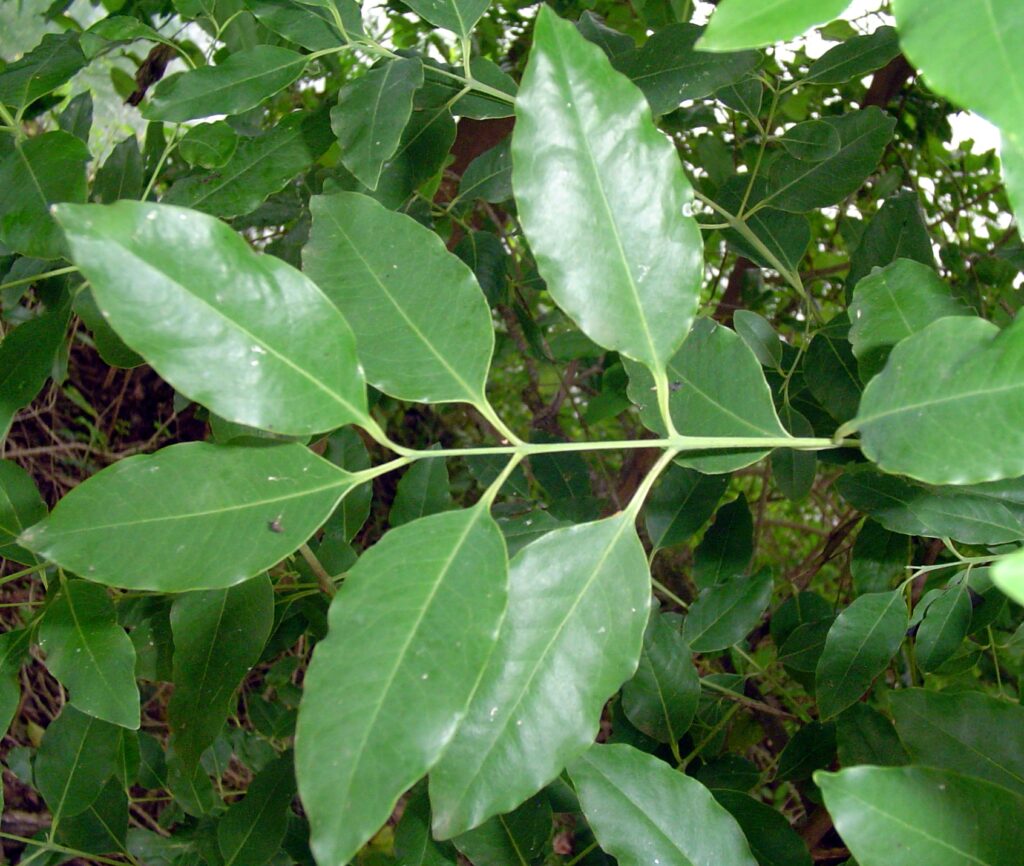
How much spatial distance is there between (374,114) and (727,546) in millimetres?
609

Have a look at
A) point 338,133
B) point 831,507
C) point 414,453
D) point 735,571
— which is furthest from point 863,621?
point 831,507

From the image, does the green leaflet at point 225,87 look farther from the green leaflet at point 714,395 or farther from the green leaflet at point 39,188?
the green leaflet at point 714,395

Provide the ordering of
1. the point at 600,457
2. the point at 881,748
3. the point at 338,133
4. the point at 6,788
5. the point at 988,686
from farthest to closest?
1. the point at 600,457
2. the point at 6,788
3. the point at 988,686
4. the point at 881,748
5. the point at 338,133

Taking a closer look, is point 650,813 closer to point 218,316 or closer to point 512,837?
point 512,837

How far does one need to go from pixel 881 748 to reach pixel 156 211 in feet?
2.33

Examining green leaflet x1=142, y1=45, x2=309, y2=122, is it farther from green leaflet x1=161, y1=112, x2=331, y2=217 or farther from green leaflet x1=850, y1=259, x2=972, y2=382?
green leaflet x1=850, y1=259, x2=972, y2=382

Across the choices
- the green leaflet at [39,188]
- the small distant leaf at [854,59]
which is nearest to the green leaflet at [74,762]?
the green leaflet at [39,188]

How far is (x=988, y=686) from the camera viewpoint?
148cm

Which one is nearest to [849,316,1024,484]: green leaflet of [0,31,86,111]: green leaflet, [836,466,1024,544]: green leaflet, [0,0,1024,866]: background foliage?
[0,0,1024,866]: background foliage

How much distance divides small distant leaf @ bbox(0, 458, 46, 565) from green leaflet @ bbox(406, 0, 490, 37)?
0.42 meters

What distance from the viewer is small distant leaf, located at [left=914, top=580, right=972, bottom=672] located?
0.76 metres

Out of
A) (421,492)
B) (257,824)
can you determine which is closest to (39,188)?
(421,492)

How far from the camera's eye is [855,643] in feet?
2.50

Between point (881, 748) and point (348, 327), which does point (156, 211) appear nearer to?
point (348, 327)
